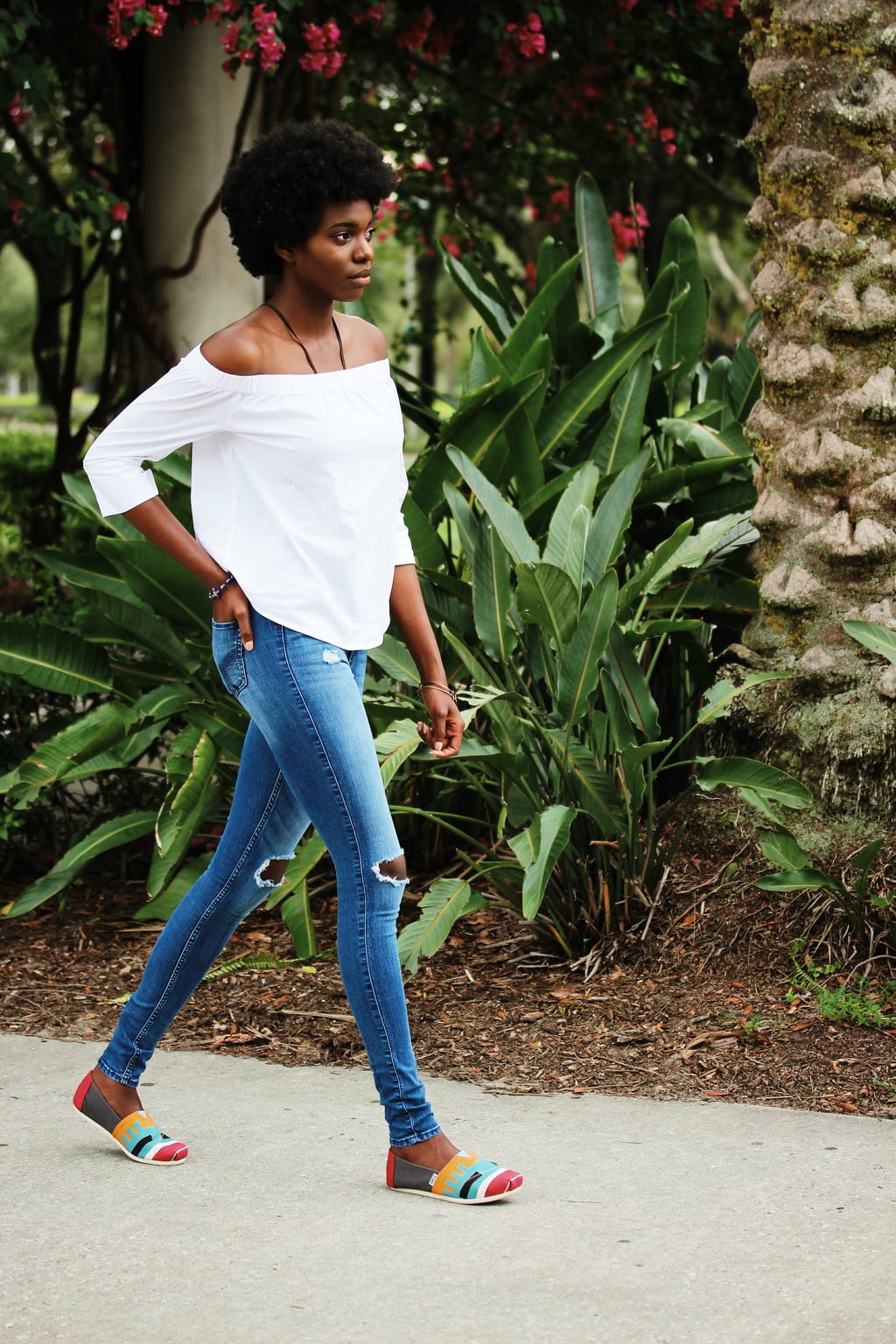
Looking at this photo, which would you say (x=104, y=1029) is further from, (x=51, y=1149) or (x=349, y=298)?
(x=349, y=298)

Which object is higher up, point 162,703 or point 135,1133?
point 162,703

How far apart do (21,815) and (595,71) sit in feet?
16.4

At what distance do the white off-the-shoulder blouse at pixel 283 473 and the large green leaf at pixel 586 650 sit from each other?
41.4 inches

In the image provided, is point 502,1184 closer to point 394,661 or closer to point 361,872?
point 361,872

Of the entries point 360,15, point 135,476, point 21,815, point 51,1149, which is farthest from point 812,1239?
point 360,15

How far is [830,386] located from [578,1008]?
70.6 inches

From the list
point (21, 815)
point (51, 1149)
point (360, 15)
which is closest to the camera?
point (51, 1149)

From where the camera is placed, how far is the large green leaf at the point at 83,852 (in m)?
4.48

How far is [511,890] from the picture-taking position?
163 inches

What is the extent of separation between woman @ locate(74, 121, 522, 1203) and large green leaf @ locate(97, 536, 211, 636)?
1491 mm

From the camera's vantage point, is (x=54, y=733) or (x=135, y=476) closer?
(x=135, y=476)

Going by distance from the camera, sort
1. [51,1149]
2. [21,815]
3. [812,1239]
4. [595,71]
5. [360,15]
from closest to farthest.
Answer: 1. [812,1239]
2. [51,1149]
3. [21,815]
4. [360,15]
5. [595,71]

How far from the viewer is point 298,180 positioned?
276 cm

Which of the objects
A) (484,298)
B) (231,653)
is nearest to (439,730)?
(231,653)
